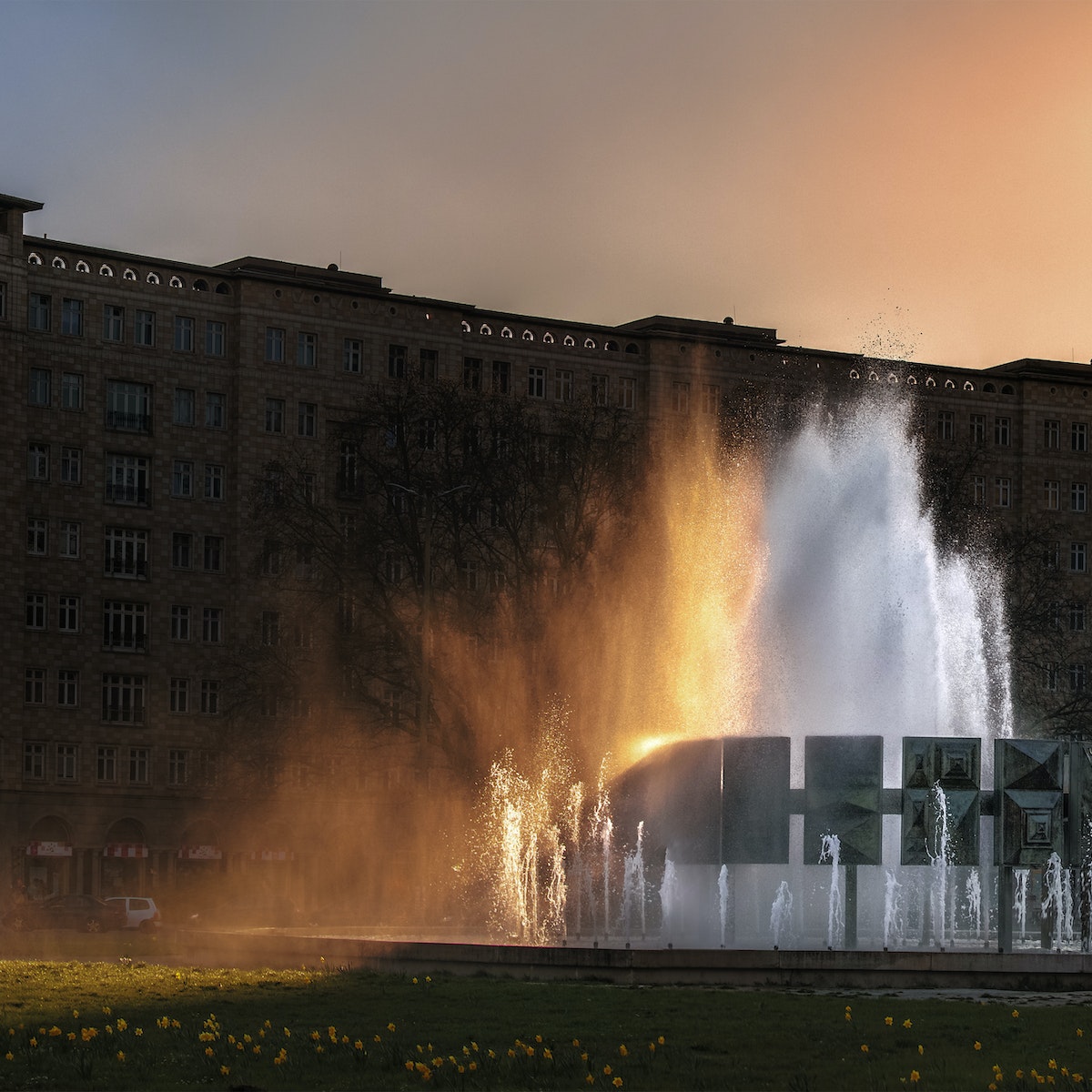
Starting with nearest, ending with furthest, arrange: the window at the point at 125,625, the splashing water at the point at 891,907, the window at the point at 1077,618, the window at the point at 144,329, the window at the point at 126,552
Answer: the splashing water at the point at 891,907 → the window at the point at 125,625 → the window at the point at 126,552 → the window at the point at 144,329 → the window at the point at 1077,618

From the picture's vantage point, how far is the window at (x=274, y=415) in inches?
3551

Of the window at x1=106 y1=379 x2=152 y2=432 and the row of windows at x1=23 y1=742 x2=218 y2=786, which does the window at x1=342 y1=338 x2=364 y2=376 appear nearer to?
the window at x1=106 y1=379 x2=152 y2=432

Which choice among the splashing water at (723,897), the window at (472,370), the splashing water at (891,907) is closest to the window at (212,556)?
the window at (472,370)

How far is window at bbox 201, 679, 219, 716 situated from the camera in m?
87.8

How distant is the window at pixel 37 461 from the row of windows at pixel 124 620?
4.32m

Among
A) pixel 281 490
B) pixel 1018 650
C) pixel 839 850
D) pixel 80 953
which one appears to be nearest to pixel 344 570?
pixel 281 490

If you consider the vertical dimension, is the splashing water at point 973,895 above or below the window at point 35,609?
below

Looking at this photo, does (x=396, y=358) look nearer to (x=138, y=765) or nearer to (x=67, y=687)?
(x=67, y=687)

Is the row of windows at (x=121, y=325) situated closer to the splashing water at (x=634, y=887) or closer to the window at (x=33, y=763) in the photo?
the window at (x=33, y=763)

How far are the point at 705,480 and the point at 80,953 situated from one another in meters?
45.0

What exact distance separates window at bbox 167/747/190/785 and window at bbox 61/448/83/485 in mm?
10743

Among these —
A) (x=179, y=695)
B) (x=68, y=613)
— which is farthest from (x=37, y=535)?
(x=179, y=695)

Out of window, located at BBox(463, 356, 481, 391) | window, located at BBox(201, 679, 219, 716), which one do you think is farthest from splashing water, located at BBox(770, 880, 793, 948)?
window, located at BBox(463, 356, 481, 391)

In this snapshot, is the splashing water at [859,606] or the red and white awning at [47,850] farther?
the red and white awning at [47,850]
